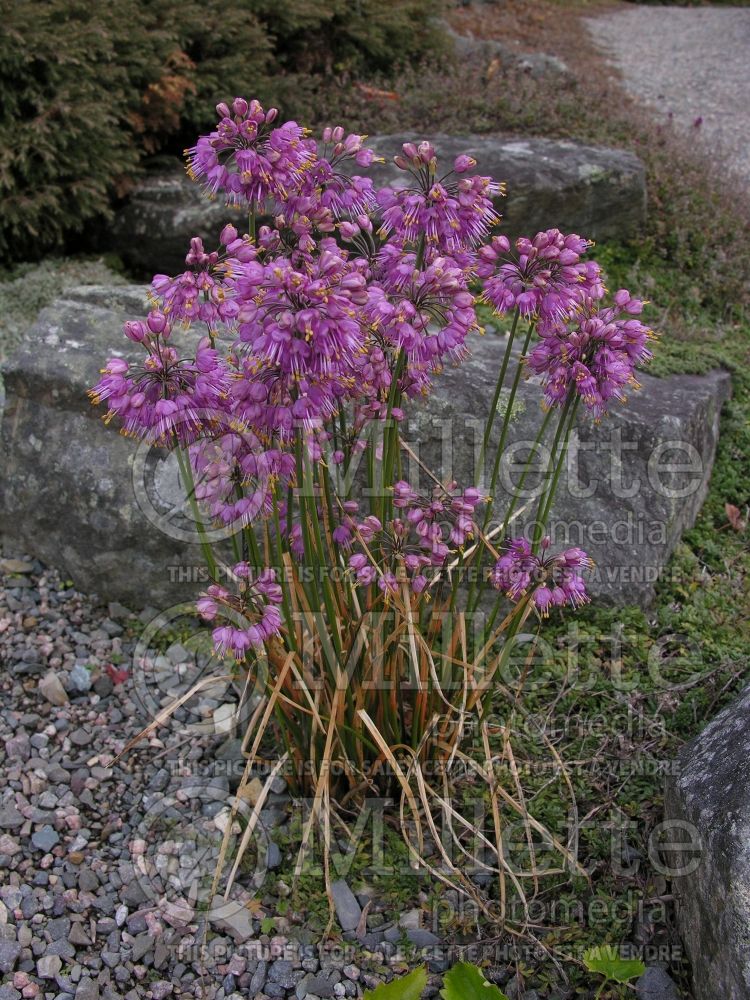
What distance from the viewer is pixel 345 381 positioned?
7.14ft

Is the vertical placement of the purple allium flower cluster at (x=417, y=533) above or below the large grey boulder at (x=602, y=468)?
above

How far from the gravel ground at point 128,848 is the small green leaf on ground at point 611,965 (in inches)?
22.1

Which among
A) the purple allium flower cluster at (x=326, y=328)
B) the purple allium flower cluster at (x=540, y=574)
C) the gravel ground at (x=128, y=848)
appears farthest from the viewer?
the gravel ground at (x=128, y=848)

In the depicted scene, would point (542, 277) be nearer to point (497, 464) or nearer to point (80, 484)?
point (497, 464)

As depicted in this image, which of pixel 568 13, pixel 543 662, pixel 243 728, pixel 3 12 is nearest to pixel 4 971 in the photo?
pixel 243 728

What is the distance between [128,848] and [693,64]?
13.1 m

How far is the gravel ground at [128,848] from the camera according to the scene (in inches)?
107

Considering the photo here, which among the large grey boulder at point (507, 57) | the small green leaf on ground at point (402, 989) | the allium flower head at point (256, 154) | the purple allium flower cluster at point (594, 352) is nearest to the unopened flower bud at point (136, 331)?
the allium flower head at point (256, 154)

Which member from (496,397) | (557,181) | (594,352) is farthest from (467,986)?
(557,181)

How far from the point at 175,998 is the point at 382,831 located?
2.71 feet

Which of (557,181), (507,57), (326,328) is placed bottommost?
(557,181)

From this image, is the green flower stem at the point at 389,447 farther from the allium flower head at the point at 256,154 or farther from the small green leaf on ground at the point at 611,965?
the small green leaf on ground at the point at 611,965

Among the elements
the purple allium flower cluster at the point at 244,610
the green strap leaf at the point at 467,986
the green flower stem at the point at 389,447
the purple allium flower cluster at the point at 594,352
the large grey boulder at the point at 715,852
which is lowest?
the green strap leaf at the point at 467,986

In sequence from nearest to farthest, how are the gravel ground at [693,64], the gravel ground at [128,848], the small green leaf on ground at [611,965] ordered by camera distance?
the small green leaf on ground at [611,965]
the gravel ground at [128,848]
the gravel ground at [693,64]
